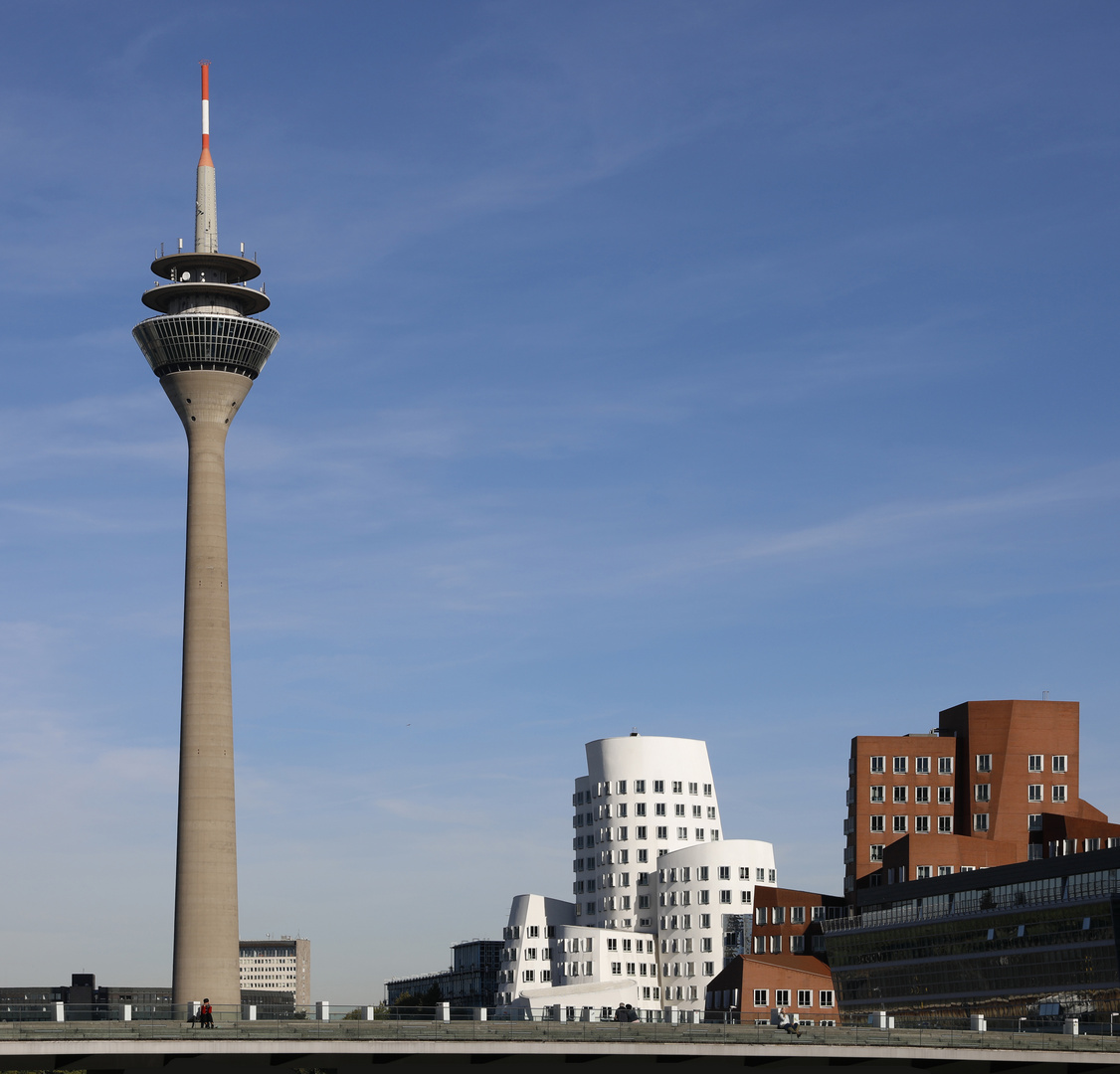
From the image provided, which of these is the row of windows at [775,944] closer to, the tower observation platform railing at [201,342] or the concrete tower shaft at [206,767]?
the concrete tower shaft at [206,767]

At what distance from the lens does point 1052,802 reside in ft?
579

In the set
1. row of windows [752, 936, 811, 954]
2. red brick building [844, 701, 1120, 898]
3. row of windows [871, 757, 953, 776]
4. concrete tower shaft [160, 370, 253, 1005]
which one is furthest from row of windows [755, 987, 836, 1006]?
concrete tower shaft [160, 370, 253, 1005]

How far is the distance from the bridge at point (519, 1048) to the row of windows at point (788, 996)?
76.7 m

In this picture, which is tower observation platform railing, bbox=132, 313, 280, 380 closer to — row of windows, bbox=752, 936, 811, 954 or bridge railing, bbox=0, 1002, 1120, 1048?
row of windows, bbox=752, 936, 811, 954

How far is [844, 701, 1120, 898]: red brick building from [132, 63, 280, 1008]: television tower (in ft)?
206

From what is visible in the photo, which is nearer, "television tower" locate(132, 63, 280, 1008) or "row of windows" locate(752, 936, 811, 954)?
"television tower" locate(132, 63, 280, 1008)

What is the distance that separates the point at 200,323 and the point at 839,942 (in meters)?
83.3

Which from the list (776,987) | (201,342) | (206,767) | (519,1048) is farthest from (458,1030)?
(201,342)

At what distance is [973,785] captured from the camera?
581 feet

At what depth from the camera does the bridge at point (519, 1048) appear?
71812 millimetres

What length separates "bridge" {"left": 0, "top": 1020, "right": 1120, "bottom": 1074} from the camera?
71812mm

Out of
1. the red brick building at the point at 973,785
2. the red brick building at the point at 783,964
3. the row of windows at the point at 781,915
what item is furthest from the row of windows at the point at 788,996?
the red brick building at the point at 973,785

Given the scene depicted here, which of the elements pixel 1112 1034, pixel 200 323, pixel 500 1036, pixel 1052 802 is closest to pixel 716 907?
pixel 1052 802

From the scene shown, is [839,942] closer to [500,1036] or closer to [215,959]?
[215,959]
